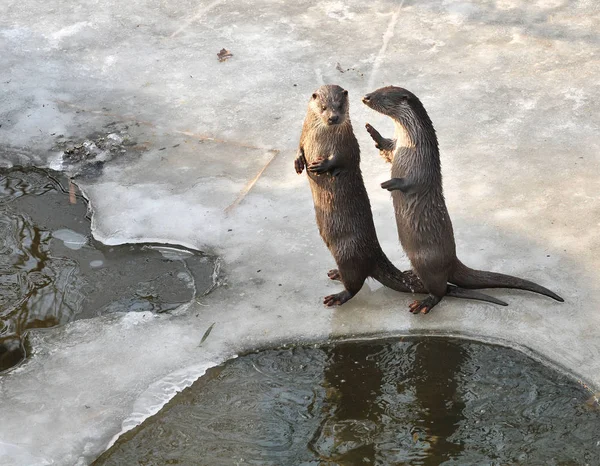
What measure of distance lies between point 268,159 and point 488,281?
1.74 meters

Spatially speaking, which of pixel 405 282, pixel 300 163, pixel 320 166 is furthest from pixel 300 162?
pixel 405 282

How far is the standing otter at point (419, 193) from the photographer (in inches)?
152

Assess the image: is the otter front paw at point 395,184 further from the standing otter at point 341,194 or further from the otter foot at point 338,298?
the otter foot at point 338,298

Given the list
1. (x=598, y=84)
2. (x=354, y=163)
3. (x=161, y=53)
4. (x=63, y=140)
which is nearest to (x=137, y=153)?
(x=63, y=140)

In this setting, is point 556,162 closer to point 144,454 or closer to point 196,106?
point 196,106

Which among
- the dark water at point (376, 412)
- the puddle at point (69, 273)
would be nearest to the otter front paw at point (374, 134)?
the dark water at point (376, 412)

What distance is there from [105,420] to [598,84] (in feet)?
12.8

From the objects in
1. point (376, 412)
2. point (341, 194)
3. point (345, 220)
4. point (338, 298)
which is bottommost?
point (376, 412)

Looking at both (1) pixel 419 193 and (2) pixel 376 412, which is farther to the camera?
(1) pixel 419 193

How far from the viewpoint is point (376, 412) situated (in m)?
3.59

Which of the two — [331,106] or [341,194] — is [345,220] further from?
[331,106]

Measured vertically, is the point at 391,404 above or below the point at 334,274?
below

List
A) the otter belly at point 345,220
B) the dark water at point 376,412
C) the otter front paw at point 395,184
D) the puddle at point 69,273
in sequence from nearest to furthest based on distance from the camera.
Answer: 1. the dark water at point 376,412
2. the otter front paw at point 395,184
3. the otter belly at point 345,220
4. the puddle at point 69,273

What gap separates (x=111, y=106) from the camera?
594 cm
